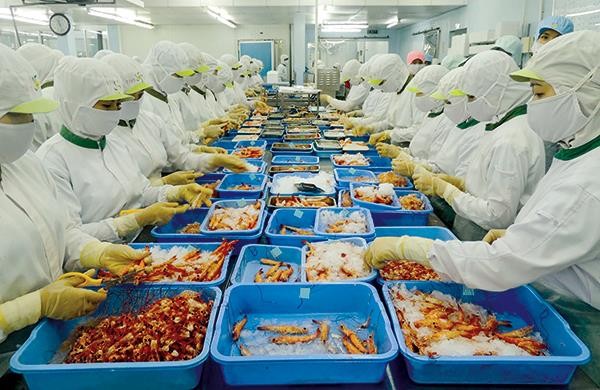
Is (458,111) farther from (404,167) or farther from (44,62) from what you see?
(44,62)

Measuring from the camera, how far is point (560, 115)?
5.21ft

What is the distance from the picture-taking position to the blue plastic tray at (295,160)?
156 inches

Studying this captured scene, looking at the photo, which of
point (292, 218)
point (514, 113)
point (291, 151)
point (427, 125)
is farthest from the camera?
point (291, 151)

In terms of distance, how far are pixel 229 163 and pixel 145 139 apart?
2.19ft

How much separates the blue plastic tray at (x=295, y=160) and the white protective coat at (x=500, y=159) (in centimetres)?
165

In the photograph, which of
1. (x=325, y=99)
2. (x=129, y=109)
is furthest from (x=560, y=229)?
(x=325, y=99)

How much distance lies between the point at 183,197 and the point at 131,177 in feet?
1.13

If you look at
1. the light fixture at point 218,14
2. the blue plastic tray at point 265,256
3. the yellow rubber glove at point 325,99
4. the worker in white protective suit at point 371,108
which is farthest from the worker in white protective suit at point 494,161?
the light fixture at point 218,14

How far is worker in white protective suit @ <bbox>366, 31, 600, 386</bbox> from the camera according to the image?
1.35 m

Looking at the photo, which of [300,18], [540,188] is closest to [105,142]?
[540,188]

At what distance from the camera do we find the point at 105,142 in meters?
2.40

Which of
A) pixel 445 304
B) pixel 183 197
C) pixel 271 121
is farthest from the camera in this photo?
pixel 271 121

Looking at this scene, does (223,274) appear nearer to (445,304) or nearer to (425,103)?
(445,304)

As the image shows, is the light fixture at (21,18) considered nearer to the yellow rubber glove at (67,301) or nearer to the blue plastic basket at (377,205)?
the blue plastic basket at (377,205)
